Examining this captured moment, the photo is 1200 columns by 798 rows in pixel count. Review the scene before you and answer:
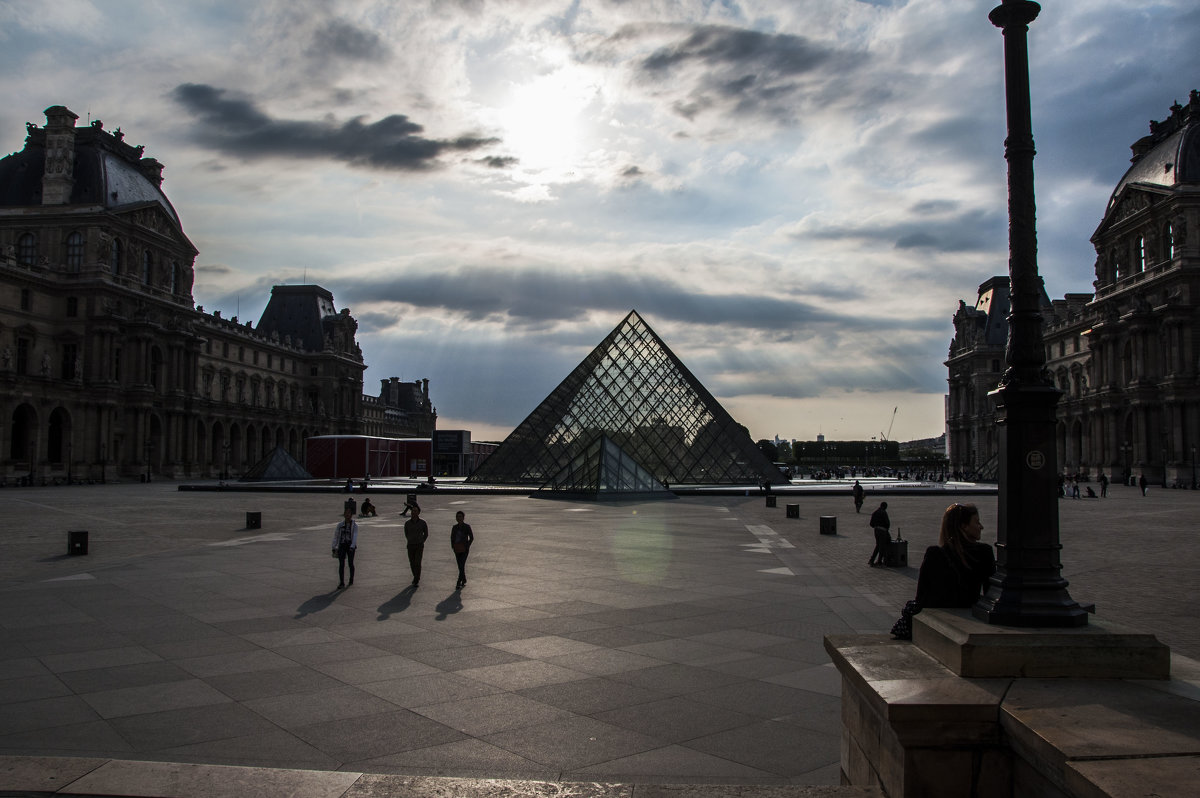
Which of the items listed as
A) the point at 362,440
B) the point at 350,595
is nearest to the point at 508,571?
the point at 350,595

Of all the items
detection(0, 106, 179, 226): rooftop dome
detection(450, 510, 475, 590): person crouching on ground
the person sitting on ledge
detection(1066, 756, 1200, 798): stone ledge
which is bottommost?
detection(450, 510, 475, 590): person crouching on ground

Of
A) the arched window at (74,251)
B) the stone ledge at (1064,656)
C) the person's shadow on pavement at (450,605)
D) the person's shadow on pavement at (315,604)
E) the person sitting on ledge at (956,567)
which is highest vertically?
the arched window at (74,251)

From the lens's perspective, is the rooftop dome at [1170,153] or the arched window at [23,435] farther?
the rooftop dome at [1170,153]

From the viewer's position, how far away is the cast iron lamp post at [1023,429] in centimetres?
420

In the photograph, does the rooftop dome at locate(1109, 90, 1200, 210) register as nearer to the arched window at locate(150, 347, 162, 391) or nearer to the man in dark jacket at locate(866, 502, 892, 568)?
the man in dark jacket at locate(866, 502, 892, 568)

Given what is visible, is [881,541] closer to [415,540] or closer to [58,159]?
[415,540]

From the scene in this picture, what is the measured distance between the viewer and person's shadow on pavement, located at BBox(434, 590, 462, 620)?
9438 mm

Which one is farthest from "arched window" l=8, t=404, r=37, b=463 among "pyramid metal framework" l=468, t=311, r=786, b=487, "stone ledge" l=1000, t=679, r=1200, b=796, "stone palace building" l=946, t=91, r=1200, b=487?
"stone palace building" l=946, t=91, r=1200, b=487

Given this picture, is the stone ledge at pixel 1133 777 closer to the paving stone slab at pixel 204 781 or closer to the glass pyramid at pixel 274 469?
the paving stone slab at pixel 204 781

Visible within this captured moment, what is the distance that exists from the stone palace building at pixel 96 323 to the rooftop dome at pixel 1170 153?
76284mm

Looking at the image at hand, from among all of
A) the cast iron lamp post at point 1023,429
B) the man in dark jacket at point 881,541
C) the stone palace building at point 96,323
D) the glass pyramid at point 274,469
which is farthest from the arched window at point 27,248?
the cast iron lamp post at point 1023,429

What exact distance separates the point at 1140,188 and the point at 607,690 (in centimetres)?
7219

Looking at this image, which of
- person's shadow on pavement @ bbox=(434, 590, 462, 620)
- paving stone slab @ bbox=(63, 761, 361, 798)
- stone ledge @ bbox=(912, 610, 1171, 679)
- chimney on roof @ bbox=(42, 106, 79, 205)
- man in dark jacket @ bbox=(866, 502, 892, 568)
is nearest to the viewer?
stone ledge @ bbox=(912, 610, 1171, 679)

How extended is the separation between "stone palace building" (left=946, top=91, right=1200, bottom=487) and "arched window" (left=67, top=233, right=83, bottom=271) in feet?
227
